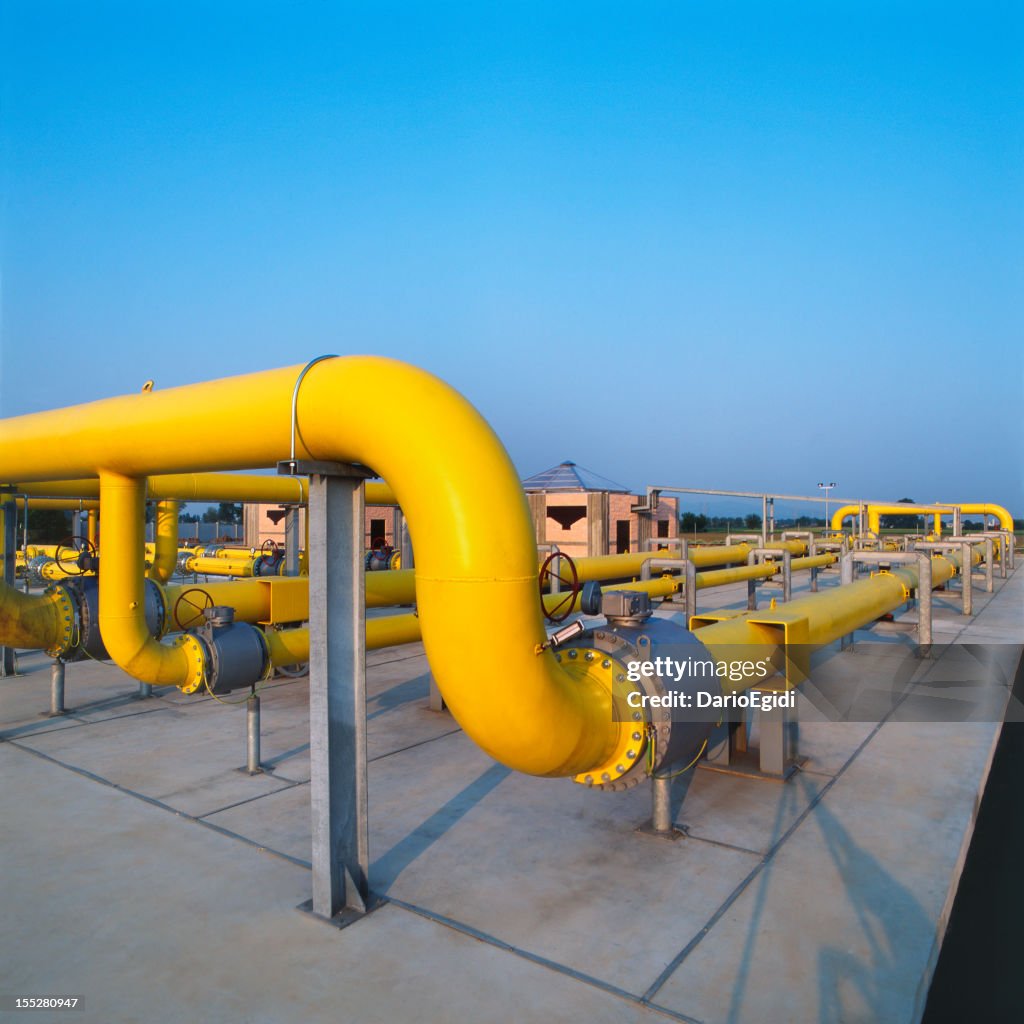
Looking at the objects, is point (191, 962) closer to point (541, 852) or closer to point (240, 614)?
point (541, 852)

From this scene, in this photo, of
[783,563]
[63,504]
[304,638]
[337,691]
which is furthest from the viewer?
[783,563]

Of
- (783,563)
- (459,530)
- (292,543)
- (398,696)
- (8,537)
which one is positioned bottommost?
(398,696)

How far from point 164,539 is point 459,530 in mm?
9582

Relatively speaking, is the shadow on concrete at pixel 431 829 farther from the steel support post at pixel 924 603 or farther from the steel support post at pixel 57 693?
the steel support post at pixel 924 603

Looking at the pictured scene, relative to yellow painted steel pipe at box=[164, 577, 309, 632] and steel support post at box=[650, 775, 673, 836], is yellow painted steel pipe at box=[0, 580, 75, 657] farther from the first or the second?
steel support post at box=[650, 775, 673, 836]

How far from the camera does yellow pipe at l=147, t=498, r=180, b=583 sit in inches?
443

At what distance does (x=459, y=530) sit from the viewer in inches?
123

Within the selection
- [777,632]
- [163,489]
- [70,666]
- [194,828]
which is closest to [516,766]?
[194,828]

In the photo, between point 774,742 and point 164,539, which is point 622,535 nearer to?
point 164,539

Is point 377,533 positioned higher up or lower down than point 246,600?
higher up

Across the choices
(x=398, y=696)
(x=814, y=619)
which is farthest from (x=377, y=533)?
(x=814, y=619)

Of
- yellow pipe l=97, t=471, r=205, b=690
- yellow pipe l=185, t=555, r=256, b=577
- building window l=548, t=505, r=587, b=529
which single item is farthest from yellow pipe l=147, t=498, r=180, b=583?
building window l=548, t=505, r=587, b=529

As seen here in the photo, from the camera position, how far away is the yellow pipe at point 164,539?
1126 cm

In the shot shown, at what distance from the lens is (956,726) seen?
716cm
